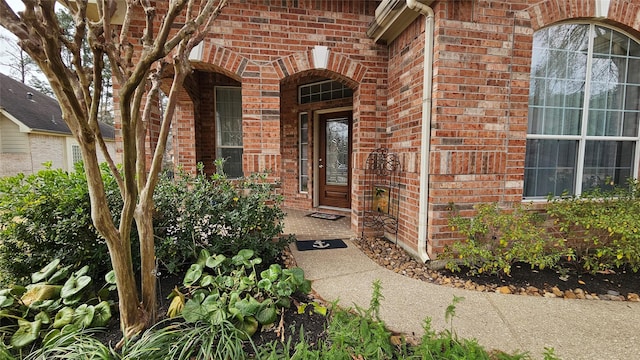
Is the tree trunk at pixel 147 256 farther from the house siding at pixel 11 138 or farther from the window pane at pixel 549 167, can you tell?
the house siding at pixel 11 138

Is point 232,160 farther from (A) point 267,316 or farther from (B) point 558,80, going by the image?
(B) point 558,80

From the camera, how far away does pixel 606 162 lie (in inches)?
132

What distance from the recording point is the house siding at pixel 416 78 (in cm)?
283

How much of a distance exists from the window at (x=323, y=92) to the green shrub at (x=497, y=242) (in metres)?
3.19

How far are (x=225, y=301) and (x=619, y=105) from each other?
4.78 meters

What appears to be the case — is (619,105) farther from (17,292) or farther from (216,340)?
(17,292)

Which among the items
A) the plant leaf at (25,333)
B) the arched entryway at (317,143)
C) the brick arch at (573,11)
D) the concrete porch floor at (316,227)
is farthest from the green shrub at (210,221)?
the brick arch at (573,11)

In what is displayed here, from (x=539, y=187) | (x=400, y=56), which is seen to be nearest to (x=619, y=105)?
(x=539, y=187)

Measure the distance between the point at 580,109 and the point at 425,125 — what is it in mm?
1991

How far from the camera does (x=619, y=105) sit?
328 centimetres

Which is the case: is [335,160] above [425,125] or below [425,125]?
below

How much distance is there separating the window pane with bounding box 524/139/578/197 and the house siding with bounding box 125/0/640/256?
292 millimetres

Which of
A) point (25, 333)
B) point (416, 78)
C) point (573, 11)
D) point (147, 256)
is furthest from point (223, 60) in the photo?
point (573, 11)

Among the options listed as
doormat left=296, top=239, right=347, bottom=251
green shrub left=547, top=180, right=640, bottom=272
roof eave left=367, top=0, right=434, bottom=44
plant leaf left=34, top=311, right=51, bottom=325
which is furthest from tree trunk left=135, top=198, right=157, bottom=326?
green shrub left=547, top=180, right=640, bottom=272
